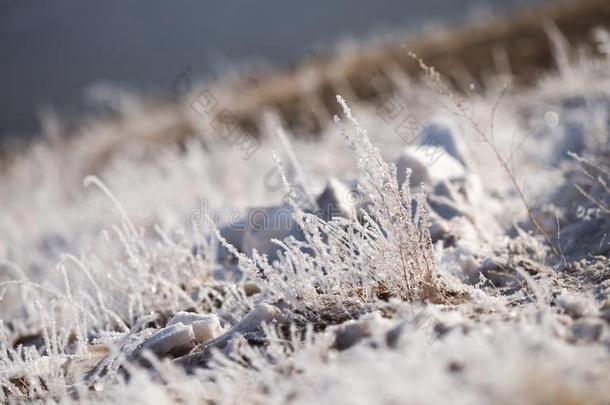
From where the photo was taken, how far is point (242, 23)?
23.8 metres

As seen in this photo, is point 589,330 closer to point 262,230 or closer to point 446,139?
point 262,230

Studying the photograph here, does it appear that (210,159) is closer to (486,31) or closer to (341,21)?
(486,31)

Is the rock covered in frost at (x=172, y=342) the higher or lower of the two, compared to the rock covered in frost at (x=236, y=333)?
higher

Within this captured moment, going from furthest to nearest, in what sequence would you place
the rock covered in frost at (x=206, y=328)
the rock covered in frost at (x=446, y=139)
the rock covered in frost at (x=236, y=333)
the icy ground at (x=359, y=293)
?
the rock covered in frost at (x=446, y=139) < the rock covered in frost at (x=206, y=328) < the rock covered in frost at (x=236, y=333) < the icy ground at (x=359, y=293)

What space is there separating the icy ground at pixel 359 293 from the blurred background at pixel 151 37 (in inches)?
627

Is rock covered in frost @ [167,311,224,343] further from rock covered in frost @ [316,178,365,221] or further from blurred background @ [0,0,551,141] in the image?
blurred background @ [0,0,551,141]

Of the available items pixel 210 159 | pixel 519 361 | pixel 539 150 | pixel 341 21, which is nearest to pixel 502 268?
pixel 519 361

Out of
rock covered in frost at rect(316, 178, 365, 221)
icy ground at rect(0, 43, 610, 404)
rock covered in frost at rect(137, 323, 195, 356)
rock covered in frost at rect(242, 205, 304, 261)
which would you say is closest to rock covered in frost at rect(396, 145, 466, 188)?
icy ground at rect(0, 43, 610, 404)

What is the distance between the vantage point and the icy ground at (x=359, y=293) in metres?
1.42

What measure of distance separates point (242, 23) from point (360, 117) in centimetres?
1806

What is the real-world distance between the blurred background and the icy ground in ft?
52.3

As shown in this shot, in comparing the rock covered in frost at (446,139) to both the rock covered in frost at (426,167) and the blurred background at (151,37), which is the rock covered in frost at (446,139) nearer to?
the rock covered in frost at (426,167)

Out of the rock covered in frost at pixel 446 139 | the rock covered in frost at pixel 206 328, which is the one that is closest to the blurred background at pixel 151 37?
the rock covered in frost at pixel 446 139

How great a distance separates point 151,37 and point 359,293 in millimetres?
23893
